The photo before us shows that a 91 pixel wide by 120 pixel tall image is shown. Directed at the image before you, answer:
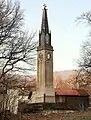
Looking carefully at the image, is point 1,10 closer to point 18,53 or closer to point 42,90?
point 18,53

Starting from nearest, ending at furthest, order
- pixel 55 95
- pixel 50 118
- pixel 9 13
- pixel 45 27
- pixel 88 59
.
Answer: pixel 9 13, pixel 88 59, pixel 50 118, pixel 55 95, pixel 45 27

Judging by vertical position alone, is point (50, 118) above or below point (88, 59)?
below

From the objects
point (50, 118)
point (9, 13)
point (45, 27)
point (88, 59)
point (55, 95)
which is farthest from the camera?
point (45, 27)

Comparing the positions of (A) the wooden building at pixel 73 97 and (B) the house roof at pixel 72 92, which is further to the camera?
(B) the house roof at pixel 72 92

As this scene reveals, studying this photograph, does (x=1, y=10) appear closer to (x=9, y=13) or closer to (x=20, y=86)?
(x=9, y=13)

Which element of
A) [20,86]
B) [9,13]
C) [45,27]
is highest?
[45,27]

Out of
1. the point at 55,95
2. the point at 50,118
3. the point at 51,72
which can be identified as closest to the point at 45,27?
the point at 51,72

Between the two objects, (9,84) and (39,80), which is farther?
(39,80)

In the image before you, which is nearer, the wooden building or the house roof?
the wooden building

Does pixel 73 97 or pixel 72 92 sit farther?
pixel 72 92

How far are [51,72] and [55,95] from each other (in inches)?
251

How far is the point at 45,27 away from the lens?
7612 cm

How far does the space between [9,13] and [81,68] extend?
34.9 ft

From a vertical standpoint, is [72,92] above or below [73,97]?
above
